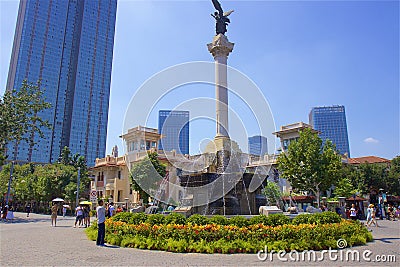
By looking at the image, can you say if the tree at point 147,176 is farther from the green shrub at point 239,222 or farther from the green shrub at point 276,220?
the green shrub at point 276,220

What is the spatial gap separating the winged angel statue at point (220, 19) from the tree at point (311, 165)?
64.0 ft

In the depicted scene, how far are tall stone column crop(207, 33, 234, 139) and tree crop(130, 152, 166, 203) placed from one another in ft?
70.9

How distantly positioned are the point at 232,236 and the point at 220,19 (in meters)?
19.0

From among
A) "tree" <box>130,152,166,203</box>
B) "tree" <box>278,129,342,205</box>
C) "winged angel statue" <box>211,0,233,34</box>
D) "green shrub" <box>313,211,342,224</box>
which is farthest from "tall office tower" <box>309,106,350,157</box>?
"green shrub" <box>313,211,342,224</box>

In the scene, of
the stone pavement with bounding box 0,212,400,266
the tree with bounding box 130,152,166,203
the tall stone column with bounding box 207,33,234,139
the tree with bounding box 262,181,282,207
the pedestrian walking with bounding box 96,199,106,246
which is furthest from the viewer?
the tree with bounding box 130,152,166,203

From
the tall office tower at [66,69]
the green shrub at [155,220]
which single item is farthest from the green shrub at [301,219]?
the tall office tower at [66,69]

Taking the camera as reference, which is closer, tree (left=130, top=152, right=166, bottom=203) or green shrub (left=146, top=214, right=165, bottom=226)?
green shrub (left=146, top=214, right=165, bottom=226)

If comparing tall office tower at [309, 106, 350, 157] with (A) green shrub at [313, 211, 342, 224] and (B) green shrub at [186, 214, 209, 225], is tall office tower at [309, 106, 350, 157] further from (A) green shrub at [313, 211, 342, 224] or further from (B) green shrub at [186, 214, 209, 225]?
(B) green shrub at [186, 214, 209, 225]

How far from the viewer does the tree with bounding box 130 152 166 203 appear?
4131 centimetres

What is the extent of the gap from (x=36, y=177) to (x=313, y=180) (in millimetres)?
43458

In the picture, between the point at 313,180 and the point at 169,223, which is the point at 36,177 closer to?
the point at 313,180

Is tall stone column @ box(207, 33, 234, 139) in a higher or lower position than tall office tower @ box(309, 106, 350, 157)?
lower

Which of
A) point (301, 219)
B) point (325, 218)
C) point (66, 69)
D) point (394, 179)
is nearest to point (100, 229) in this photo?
point (301, 219)

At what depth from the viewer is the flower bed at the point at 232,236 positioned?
399 inches
